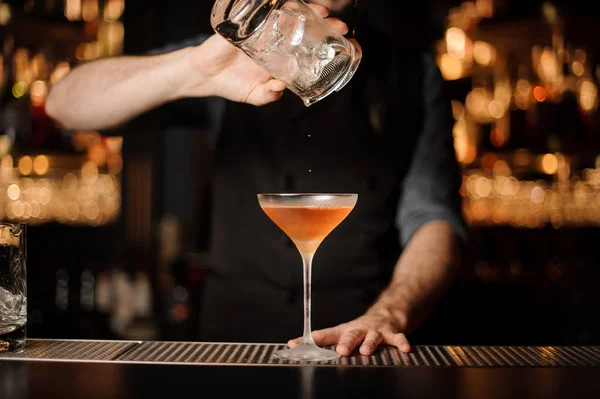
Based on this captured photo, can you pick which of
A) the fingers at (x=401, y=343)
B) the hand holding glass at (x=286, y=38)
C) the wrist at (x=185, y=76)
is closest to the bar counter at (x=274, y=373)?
the fingers at (x=401, y=343)

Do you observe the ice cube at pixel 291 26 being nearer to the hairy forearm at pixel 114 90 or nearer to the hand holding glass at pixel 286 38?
the hand holding glass at pixel 286 38

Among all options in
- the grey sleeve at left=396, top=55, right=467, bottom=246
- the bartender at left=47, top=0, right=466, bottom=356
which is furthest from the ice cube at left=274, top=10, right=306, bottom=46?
the grey sleeve at left=396, top=55, right=467, bottom=246

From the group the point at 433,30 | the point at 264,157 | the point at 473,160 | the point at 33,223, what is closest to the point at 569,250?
the point at 473,160

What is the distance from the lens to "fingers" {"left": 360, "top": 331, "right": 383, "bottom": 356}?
46.3 inches

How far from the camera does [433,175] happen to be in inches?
83.4

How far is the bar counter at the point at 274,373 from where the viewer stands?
3.01 feet

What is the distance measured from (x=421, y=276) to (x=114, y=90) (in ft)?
2.95

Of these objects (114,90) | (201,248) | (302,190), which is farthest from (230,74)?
(201,248)

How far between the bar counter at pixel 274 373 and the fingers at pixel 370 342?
0.01 m

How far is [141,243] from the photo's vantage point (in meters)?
3.39

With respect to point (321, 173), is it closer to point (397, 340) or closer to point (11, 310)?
point (397, 340)

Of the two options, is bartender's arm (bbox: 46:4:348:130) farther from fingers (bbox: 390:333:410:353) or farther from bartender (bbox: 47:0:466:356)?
fingers (bbox: 390:333:410:353)

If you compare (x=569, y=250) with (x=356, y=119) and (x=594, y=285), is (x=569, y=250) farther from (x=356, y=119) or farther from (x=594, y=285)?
(x=356, y=119)

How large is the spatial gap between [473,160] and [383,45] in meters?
0.97
